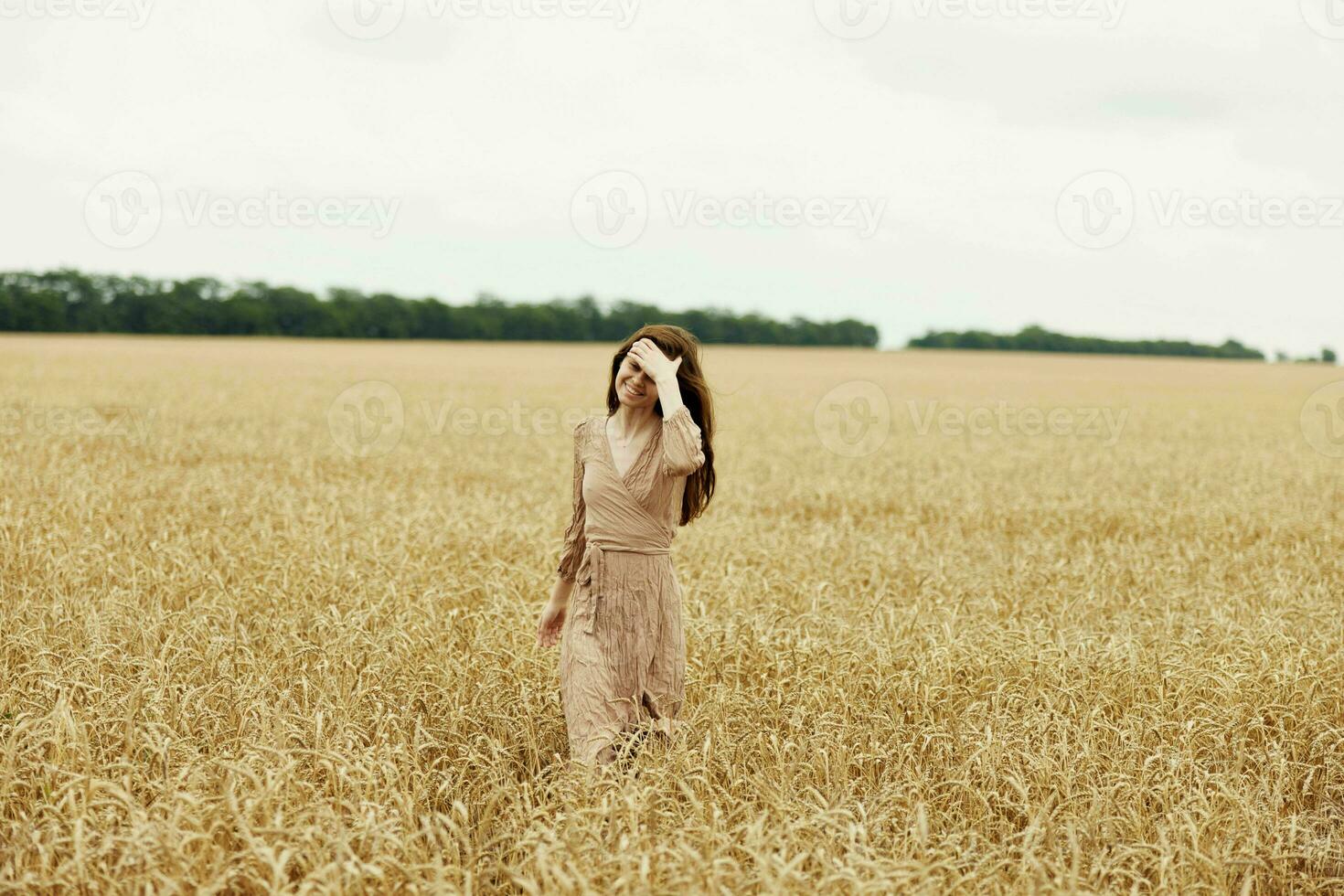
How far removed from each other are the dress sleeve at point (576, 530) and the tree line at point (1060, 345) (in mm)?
93053

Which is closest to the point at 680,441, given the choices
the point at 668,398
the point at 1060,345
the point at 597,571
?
the point at 668,398

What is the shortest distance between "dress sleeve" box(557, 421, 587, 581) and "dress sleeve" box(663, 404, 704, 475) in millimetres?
548

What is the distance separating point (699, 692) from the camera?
5125mm

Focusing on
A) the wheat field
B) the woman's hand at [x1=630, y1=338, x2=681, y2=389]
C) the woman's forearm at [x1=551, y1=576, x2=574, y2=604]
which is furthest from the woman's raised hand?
the wheat field

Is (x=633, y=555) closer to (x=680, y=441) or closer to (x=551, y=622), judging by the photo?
(x=680, y=441)

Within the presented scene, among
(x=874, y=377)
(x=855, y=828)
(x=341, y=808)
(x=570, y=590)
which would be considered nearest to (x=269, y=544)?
(x=570, y=590)

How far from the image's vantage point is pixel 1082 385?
4791cm

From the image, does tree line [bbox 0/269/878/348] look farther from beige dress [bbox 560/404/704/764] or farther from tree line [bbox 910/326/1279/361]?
beige dress [bbox 560/404/704/764]

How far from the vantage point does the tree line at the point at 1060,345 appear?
94.0 m

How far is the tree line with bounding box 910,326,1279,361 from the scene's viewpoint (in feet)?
308

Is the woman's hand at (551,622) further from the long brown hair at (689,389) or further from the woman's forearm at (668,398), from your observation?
the woman's forearm at (668,398)

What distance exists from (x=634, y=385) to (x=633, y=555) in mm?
730

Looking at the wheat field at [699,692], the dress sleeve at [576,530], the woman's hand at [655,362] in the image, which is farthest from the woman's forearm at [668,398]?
the wheat field at [699,692]

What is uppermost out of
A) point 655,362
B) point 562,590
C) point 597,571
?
point 655,362
